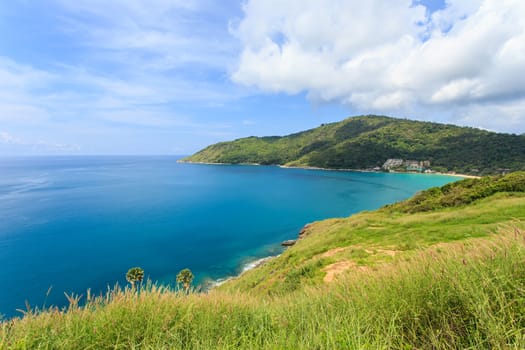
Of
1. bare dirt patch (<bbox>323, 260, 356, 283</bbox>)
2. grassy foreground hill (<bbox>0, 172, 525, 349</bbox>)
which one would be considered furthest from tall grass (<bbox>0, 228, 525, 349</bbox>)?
bare dirt patch (<bbox>323, 260, 356, 283</bbox>)

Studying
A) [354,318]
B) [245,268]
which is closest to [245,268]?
[245,268]

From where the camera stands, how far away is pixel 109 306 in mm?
2980

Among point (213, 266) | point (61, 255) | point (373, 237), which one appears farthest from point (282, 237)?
point (61, 255)

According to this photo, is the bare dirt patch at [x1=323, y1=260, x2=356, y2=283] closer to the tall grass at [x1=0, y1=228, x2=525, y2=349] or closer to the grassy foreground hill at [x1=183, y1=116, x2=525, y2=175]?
the tall grass at [x1=0, y1=228, x2=525, y2=349]

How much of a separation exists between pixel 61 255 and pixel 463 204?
45107 mm

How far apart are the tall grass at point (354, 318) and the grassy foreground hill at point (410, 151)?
393 ft

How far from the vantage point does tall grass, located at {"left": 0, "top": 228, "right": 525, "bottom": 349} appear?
216 centimetres

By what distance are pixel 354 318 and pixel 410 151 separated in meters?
160

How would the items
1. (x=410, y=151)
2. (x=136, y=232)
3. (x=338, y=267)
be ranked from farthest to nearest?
(x=410, y=151) < (x=136, y=232) < (x=338, y=267)

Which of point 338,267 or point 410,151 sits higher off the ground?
point 410,151

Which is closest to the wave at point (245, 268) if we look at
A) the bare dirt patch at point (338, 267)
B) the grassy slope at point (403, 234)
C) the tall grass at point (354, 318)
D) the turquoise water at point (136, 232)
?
the turquoise water at point (136, 232)

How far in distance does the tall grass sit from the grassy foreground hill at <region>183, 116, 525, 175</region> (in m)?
120

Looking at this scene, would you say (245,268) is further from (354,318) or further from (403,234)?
(354,318)

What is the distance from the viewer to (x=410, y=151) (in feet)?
448
